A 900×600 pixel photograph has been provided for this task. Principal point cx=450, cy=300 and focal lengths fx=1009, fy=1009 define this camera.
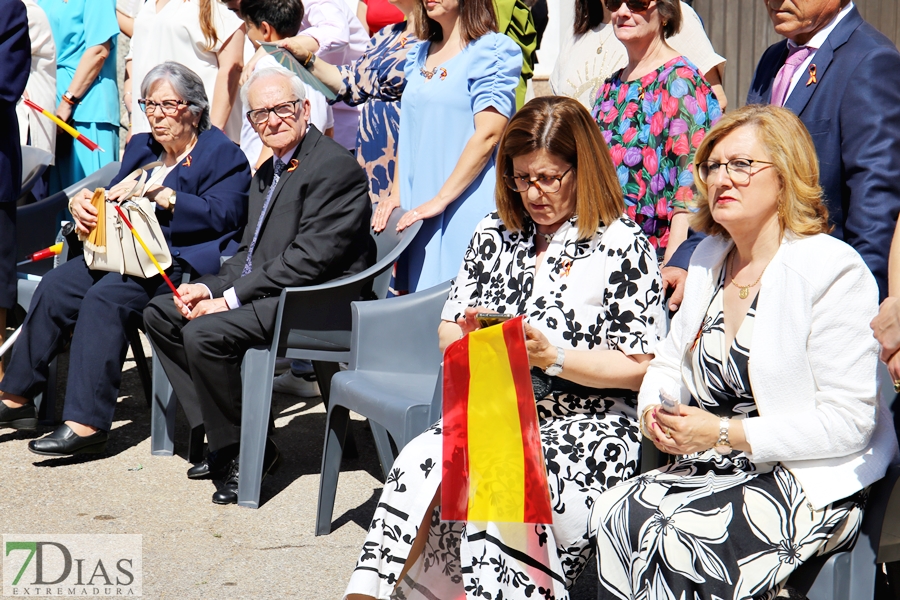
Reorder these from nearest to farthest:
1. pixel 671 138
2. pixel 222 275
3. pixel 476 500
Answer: pixel 476 500
pixel 671 138
pixel 222 275

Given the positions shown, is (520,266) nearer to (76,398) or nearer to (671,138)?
(671,138)

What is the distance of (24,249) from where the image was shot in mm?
5773

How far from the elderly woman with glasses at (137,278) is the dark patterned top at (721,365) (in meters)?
2.69

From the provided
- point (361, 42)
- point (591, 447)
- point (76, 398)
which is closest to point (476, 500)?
point (591, 447)

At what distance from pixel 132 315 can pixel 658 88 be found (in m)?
2.58

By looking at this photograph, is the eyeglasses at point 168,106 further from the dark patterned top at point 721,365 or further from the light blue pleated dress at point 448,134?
the dark patterned top at point 721,365

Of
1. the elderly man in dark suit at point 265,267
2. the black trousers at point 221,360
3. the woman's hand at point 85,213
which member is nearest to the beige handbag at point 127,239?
the woman's hand at point 85,213

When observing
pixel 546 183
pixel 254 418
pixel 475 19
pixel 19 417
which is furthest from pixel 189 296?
pixel 546 183

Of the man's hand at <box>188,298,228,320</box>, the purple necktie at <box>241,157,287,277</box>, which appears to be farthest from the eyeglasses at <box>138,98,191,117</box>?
the man's hand at <box>188,298,228,320</box>

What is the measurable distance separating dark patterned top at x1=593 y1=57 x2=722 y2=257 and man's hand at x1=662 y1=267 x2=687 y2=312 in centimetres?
28

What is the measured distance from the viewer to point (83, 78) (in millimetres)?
6574

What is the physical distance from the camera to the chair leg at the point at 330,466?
12.0ft

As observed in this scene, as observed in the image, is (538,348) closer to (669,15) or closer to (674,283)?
(674,283)

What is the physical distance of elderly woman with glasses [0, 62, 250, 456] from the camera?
4505mm
